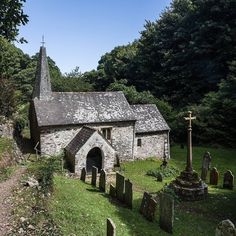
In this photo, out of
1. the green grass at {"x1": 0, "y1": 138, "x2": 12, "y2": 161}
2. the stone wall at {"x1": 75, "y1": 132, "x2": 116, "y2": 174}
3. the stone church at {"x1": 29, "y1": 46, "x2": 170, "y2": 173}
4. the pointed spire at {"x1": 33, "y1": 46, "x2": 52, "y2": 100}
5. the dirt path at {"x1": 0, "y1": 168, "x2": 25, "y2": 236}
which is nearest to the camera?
the dirt path at {"x1": 0, "y1": 168, "x2": 25, "y2": 236}

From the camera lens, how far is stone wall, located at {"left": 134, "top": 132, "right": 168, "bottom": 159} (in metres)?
30.3

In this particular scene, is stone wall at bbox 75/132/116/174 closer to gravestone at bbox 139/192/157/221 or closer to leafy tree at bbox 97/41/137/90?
gravestone at bbox 139/192/157/221

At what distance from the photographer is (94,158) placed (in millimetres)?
26594

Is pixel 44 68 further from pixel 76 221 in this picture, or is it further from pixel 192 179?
pixel 76 221

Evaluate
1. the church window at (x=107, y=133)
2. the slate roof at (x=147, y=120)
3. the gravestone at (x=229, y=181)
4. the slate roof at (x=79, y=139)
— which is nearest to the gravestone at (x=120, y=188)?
the gravestone at (x=229, y=181)

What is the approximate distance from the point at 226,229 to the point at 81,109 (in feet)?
69.4

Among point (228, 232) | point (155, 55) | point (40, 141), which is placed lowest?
point (228, 232)

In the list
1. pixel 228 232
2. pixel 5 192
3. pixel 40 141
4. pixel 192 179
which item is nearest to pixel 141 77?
pixel 40 141

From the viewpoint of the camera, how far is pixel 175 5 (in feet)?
165

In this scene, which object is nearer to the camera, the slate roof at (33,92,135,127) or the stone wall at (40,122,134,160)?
the stone wall at (40,122,134,160)

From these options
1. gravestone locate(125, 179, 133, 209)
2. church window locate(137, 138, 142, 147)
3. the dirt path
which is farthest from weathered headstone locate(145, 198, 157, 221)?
church window locate(137, 138, 142, 147)

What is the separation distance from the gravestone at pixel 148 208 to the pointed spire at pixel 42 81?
652 inches

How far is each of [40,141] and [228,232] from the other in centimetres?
1975

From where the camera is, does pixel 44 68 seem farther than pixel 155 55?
No
